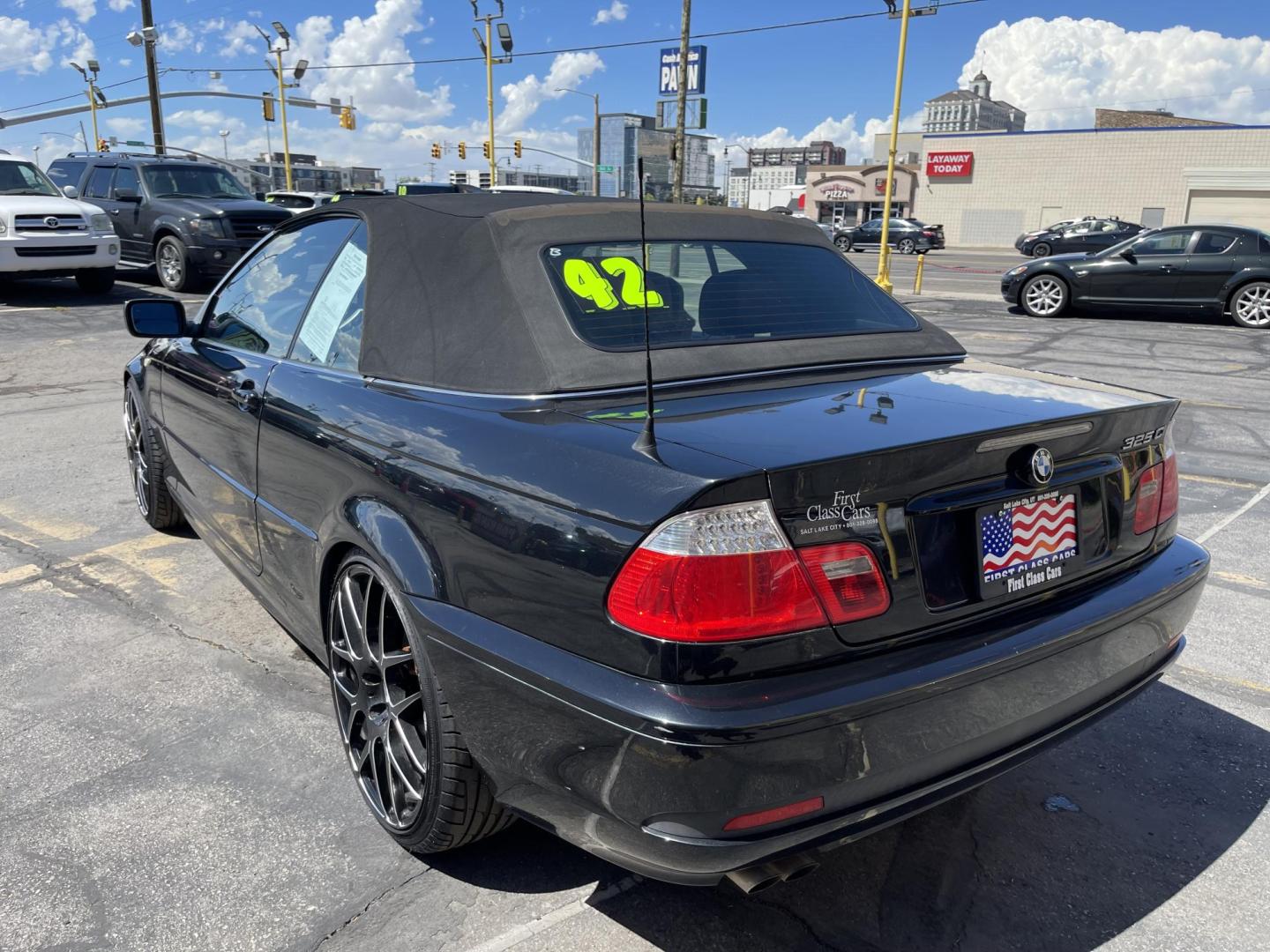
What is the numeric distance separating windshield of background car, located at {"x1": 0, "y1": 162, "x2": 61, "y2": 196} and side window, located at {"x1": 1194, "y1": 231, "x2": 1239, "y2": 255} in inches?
668

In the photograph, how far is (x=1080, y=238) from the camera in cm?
3450

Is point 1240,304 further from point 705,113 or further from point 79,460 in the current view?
point 705,113

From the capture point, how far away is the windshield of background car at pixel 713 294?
2.62m

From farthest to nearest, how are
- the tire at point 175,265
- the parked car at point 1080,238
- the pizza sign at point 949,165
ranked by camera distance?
1. the pizza sign at point 949,165
2. the parked car at point 1080,238
3. the tire at point 175,265

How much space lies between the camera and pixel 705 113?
39250 millimetres

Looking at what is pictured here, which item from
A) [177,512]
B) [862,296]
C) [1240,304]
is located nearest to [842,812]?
[862,296]

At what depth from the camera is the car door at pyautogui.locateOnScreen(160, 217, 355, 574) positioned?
10.7 ft

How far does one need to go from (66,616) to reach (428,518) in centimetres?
251

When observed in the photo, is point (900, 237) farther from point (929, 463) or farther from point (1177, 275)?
point (929, 463)

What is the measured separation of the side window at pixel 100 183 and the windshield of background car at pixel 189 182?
935mm

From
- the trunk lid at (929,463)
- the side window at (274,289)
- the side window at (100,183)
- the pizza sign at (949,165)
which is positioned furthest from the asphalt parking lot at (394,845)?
the pizza sign at (949,165)

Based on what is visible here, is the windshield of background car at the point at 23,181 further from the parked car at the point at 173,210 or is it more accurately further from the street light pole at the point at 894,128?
the street light pole at the point at 894,128

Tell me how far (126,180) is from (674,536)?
16696 millimetres

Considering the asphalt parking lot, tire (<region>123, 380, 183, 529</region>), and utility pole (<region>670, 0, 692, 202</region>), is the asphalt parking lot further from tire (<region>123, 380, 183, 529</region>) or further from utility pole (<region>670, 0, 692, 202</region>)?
utility pole (<region>670, 0, 692, 202</region>)
